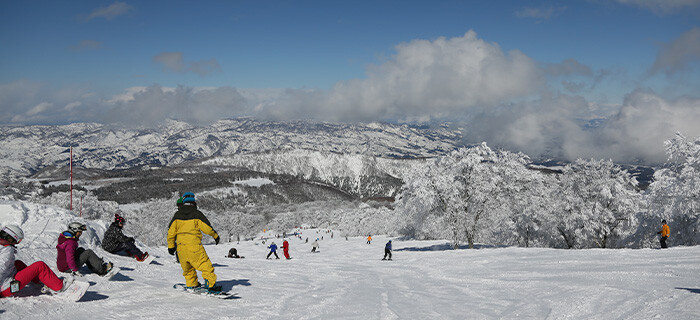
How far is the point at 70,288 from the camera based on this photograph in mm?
7684

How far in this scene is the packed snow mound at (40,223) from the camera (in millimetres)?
12242

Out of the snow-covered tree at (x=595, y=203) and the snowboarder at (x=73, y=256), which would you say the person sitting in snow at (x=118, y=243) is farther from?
the snow-covered tree at (x=595, y=203)

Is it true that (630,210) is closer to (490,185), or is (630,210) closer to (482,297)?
(490,185)

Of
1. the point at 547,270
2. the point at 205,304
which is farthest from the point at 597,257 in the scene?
the point at 205,304

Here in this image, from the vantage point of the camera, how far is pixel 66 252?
9703mm

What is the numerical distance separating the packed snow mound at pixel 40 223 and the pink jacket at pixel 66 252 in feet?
7.53

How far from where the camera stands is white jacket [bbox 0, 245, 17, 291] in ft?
23.3

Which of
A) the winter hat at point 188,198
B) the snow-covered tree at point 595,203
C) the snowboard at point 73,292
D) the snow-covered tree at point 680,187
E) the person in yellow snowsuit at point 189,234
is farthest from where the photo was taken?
the snow-covered tree at point 595,203

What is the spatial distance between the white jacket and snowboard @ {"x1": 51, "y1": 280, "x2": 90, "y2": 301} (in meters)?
0.77

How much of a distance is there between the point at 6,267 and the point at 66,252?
8.34 feet

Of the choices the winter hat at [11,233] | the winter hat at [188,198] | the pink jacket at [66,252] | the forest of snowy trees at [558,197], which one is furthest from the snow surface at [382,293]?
the forest of snowy trees at [558,197]

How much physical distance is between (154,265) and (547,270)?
15.8 meters

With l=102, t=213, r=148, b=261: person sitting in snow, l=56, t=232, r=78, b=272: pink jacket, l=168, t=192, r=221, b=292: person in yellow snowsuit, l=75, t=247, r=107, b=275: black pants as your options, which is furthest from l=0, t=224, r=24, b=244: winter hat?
l=102, t=213, r=148, b=261: person sitting in snow

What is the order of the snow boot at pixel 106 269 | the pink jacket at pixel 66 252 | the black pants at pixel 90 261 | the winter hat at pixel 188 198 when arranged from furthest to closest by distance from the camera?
1. the snow boot at pixel 106 269
2. the black pants at pixel 90 261
3. the pink jacket at pixel 66 252
4. the winter hat at pixel 188 198
